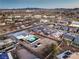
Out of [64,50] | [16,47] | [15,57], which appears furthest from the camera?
[16,47]

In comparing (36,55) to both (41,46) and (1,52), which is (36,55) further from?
(1,52)

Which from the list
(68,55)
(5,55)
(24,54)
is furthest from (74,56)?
(5,55)

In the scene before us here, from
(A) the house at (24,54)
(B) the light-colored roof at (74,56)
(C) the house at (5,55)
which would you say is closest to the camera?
(C) the house at (5,55)

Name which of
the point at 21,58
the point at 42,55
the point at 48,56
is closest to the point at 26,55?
the point at 21,58

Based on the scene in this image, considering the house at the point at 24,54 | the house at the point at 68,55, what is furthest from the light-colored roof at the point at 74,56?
the house at the point at 24,54

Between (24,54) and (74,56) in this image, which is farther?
(24,54)

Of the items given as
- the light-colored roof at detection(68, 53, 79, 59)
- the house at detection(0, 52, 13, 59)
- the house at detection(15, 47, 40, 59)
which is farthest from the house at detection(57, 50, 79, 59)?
the house at detection(0, 52, 13, 59)

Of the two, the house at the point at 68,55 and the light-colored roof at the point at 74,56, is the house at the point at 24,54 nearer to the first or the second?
the house at the point at 68,55

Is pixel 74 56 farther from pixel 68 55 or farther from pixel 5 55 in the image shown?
pixel 5 55

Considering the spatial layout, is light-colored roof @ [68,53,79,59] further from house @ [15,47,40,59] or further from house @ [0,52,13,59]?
house @ [0,52,13,59]

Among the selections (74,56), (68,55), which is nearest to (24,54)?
(68,55)

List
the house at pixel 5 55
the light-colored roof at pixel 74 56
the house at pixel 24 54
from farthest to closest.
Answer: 1. the house at pixel 24 54
2. the light-colored roof at pixel 74 56
3. the house at pixel 5 55
